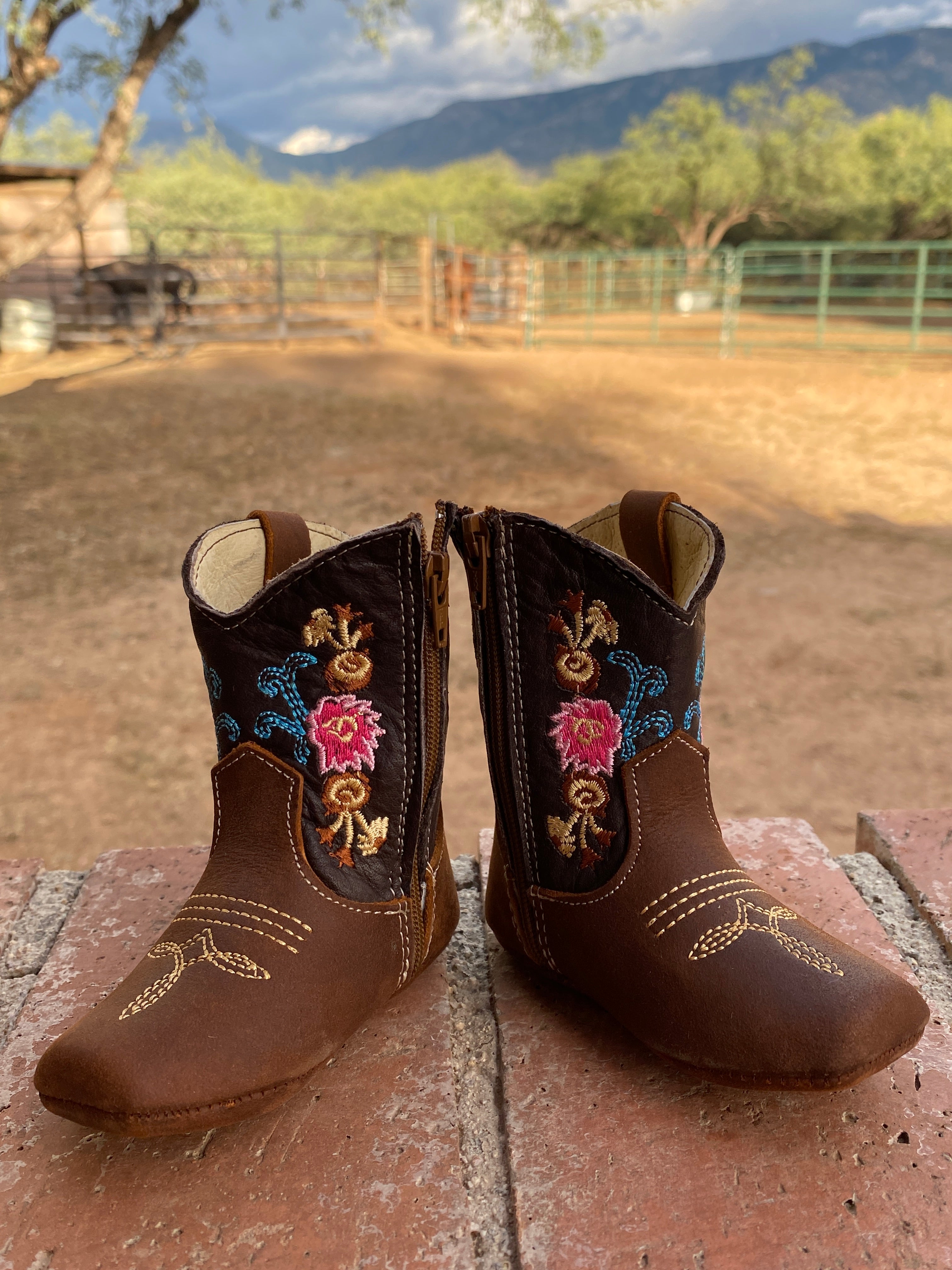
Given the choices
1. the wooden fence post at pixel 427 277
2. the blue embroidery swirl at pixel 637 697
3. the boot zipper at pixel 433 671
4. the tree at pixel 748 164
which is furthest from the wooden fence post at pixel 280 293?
the tree at pixel 748 164

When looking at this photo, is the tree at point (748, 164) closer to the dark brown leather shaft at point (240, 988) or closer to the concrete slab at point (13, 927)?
the concrete slab at point (13, 927)

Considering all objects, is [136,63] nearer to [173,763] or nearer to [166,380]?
[166,380]

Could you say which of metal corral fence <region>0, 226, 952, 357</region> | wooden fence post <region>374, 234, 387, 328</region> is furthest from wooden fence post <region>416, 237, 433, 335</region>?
wooden fence post <region>374, 234, 387, 328</region>

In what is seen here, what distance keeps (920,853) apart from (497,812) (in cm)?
57

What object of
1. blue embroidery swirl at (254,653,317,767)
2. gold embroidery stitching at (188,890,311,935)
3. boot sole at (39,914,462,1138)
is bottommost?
boot sole at (39,914,462,1138)

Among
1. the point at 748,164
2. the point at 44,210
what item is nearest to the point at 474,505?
the point at 44,210

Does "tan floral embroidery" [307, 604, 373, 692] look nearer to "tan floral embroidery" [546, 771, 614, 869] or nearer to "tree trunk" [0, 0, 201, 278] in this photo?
"tan floral embroidery" [546, 771, 614, 869]

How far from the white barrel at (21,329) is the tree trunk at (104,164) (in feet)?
13.2

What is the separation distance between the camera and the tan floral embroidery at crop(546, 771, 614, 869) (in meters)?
0.87

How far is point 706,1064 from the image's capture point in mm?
771

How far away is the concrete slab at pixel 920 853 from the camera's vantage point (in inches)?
41.3

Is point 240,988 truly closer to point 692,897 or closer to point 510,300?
point 692,897

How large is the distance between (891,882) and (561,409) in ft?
25.9

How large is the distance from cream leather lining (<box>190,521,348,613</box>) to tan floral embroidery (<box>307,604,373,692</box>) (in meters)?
0.10
